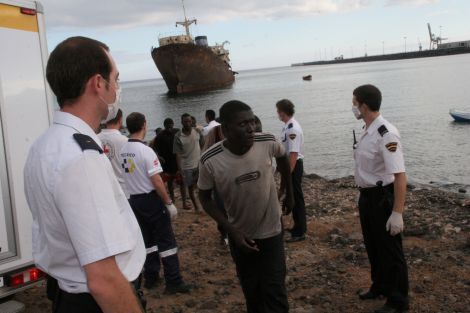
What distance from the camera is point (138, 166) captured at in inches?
198

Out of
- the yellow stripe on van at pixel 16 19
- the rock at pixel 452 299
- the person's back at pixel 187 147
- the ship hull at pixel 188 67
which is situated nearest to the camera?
the yellow stripe on van at pixel 16 19

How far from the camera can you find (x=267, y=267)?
3510mm

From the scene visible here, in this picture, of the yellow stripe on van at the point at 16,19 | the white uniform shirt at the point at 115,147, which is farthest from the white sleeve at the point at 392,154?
the yellow stripe on van at the point at 16,19

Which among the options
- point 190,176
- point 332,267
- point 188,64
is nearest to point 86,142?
point 332,267

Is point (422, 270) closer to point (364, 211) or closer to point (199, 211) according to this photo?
point (364, 211)

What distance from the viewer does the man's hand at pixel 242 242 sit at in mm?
3393

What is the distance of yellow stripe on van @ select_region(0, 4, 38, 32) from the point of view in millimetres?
3824

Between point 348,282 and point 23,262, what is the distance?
144 inches

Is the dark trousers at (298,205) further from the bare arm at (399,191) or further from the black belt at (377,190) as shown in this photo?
the bare arm at (399,191)

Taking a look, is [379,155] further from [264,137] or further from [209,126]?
[209,126]

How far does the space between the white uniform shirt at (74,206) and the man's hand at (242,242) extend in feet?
5.60

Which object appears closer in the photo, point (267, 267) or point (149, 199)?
point (267, 267)

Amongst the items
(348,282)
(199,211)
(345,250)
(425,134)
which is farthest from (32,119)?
(425,134)

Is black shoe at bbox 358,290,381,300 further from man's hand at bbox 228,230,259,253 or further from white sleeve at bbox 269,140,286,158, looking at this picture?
white sleeve at bbox 269,140,286,158
